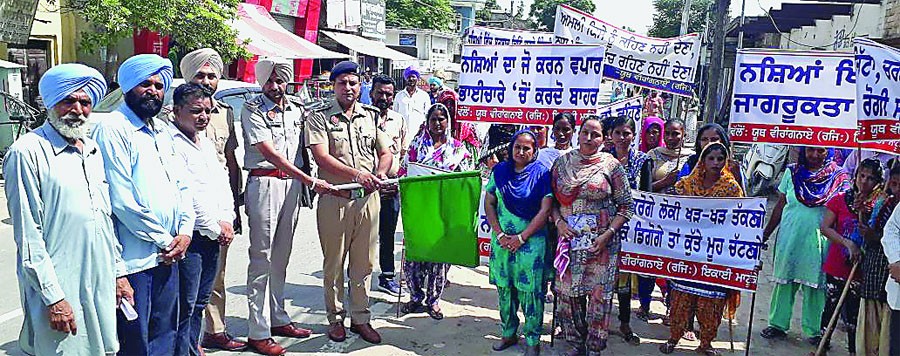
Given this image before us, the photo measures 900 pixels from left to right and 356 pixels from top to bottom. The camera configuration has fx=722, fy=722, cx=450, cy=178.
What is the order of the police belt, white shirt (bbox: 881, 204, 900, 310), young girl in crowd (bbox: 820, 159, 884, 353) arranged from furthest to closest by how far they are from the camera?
the police belt → young girl in crowd (bbox: 820, 159, 884, 353) → white shirt (bbox: 881, 204, 900, 310)

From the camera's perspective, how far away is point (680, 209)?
4.70 metres

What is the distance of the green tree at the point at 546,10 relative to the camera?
69312 millimetres

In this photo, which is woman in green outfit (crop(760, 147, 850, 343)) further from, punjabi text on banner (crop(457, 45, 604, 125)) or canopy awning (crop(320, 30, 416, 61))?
canopy awning (crop(320, 30, 416, 61))

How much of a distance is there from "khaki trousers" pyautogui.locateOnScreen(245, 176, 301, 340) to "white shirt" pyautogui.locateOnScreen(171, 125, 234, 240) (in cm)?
65

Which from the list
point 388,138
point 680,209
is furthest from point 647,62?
point 388,138

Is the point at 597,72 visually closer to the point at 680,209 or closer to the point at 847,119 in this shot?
the point at 680,209

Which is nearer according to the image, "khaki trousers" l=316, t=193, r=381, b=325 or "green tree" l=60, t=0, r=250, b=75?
"khaki trousers" l=316, t=193, r=381, b=325

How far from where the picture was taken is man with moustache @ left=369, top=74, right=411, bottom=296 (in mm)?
4996

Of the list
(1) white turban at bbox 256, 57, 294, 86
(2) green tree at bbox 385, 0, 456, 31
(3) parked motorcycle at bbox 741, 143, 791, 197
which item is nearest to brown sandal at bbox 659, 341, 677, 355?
(1) white turban at bbox 256, 57, 294, 86

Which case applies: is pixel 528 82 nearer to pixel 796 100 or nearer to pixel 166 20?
pixel 796 100

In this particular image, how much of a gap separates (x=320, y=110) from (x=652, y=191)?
2362 millimetres

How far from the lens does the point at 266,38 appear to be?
17344 millimetres

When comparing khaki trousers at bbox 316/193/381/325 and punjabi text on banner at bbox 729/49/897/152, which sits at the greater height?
punjabi text on banner at bbox 729/49/897/152

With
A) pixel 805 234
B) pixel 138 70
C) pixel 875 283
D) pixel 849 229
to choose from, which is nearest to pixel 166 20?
pixel 138 70
